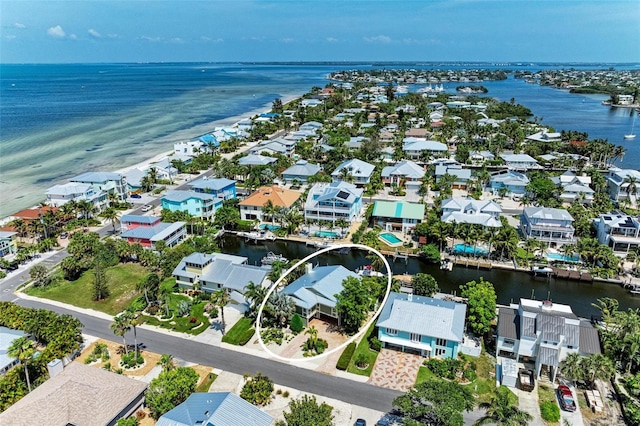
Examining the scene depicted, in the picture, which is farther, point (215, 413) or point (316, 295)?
point (316, 295)

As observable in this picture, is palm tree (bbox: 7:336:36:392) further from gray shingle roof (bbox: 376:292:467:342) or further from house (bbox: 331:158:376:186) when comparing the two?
house (bbox: 331:158:376:186)

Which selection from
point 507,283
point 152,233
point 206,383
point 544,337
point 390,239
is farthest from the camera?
point 390,239

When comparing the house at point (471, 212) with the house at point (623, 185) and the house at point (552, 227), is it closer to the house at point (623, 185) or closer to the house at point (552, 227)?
the house at point (552, 227)

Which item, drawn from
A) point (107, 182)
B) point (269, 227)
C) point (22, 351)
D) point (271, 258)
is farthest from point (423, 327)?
point (107, 182)

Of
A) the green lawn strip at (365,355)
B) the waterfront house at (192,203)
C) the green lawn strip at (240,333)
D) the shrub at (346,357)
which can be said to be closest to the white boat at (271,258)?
the green lawn strip at (240,333)

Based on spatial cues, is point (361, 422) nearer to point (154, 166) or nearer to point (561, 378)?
point (561, 378)

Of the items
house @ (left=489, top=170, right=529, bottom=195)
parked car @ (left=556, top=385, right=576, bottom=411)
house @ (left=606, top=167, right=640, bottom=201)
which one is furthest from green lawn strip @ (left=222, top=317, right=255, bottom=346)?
house @ (left=606, top=167, right=640, bottom=201)

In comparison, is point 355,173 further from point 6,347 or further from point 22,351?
point 22,351
